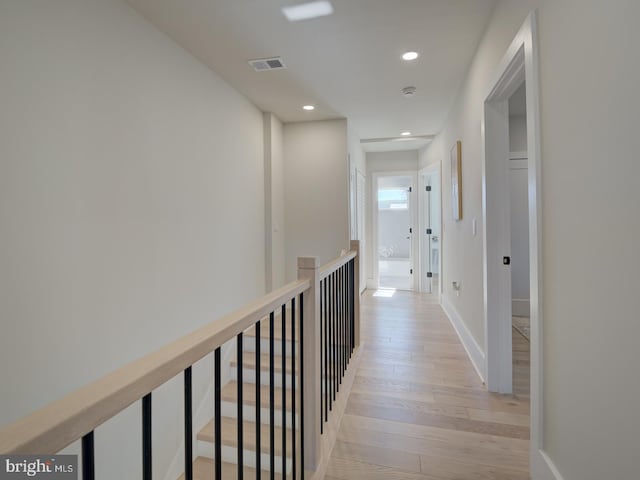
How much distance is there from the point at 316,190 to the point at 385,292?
2536 mm

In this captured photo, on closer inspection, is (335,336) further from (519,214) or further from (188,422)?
(519,214)

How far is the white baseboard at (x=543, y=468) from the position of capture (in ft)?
4.43

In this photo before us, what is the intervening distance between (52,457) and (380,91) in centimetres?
357

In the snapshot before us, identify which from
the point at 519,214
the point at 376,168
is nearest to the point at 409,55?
the point at 519,214

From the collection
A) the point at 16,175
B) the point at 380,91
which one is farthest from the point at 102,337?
the point at 380,91

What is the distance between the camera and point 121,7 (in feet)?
6.50

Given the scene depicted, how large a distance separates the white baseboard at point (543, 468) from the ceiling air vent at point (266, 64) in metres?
2.96

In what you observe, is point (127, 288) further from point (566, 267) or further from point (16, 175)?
point (566, 267)

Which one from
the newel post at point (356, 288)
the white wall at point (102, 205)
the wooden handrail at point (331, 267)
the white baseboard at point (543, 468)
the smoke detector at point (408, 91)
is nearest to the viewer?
the white baseboard at point (543, 468)

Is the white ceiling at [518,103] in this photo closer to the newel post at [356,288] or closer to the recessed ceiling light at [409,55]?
the recessed ceiling light at [409,55]

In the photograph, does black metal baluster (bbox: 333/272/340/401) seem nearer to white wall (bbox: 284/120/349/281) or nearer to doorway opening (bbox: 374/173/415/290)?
white wall (bbox: 284/120/349/281)

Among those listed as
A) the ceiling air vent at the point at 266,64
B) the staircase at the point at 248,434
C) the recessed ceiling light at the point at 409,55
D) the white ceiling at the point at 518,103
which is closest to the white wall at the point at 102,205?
the staircase at the point at 248,434

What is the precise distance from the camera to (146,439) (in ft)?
2.13

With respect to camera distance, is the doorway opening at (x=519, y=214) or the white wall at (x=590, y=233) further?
the doorway opening at (x=519, y=214)
